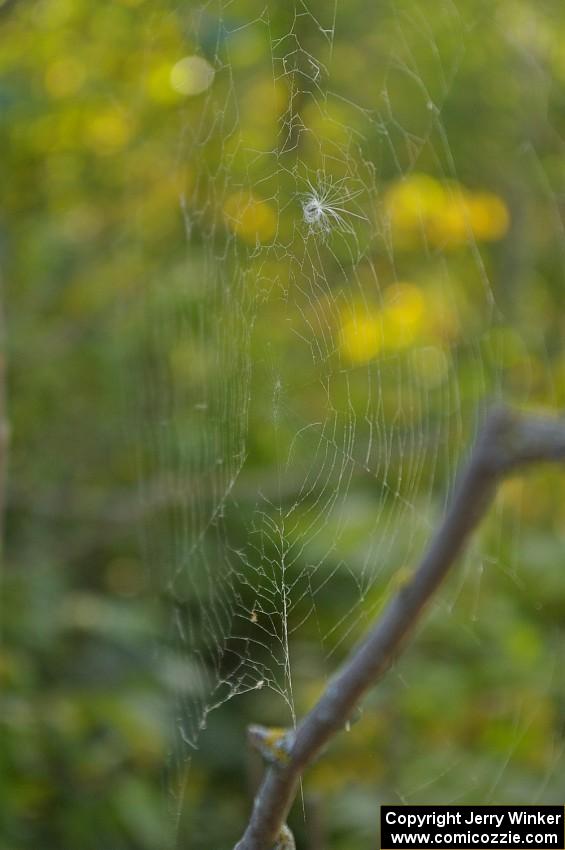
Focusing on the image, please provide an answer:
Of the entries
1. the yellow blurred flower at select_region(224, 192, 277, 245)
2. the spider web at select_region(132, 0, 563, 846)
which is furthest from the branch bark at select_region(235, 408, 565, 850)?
the yellow blurred flower at select_region(224, 192, 277, 245)

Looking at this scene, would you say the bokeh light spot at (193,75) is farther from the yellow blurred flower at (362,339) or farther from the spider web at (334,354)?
the yellow blurred flower at (362,339)

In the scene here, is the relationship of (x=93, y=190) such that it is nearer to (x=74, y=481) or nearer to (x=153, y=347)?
(x=153, y=347)

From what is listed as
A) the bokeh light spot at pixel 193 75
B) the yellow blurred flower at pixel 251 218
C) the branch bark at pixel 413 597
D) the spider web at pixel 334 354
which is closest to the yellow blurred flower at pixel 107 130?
the spider web at pixel 334 354

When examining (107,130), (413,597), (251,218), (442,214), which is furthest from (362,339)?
(413,597)

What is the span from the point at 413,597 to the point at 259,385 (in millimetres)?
1115

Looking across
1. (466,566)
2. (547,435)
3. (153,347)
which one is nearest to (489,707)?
(466,566)

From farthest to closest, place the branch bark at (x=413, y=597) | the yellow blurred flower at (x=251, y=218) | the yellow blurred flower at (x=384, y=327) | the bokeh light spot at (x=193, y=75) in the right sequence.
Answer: the bokeh light spot at (x=193, y=75) < the yellow blurred flower at (x=384, y=327) < the yellow blurred flower at (x=251, y=218) < the branch bark at (x=413, y=597)

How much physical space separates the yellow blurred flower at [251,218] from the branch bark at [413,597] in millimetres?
1181

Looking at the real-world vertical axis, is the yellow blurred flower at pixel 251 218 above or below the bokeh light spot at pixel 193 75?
below

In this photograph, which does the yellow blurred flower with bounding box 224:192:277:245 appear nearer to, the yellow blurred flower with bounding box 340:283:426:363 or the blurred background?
the blurred background

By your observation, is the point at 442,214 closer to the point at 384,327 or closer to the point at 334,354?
the point at 384,327

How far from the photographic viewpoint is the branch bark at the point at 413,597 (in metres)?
0.61

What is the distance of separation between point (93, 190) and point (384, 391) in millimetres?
1317

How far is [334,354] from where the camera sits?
1779mm
